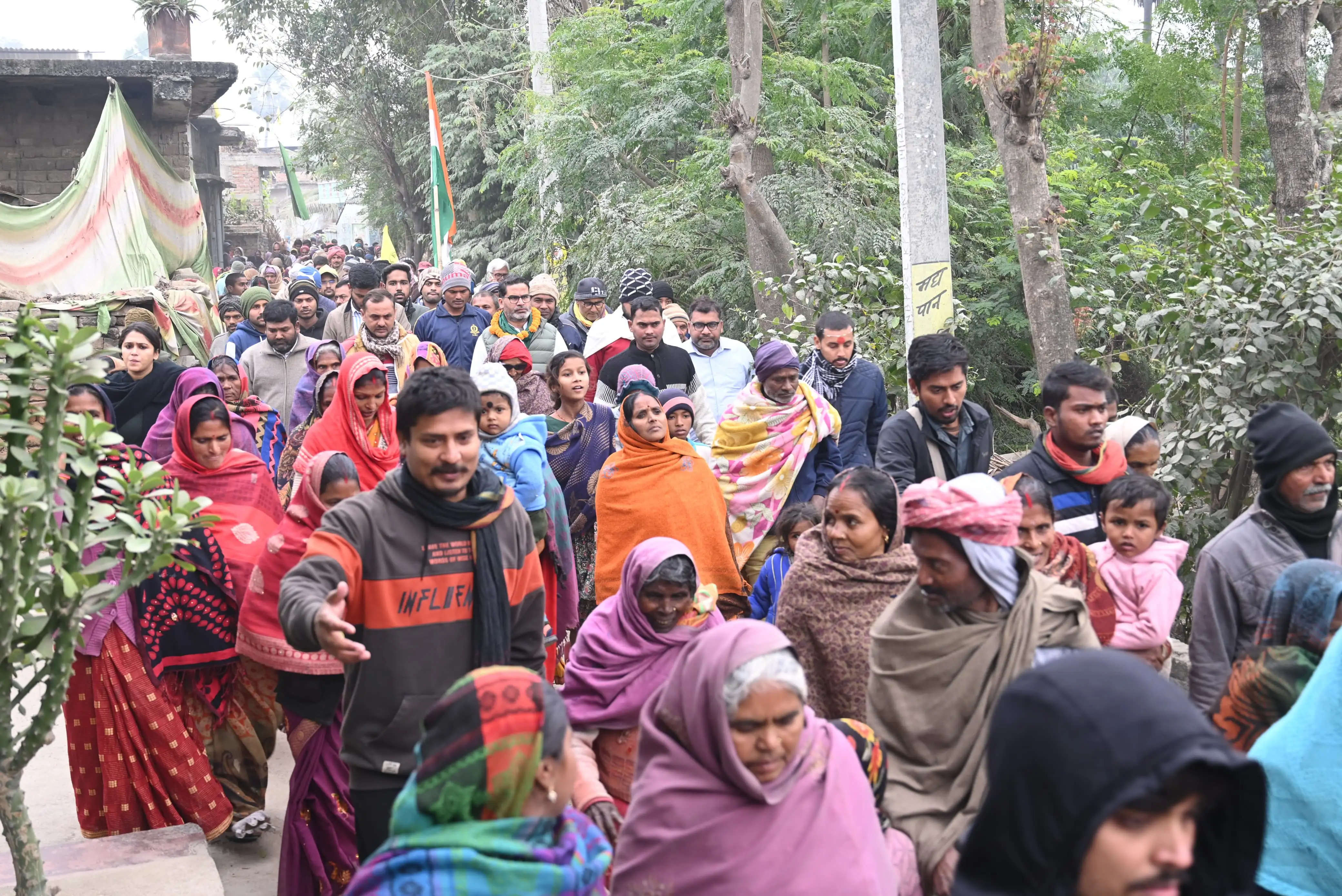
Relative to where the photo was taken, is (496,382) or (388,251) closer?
(496,382)

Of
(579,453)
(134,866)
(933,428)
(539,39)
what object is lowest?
(134,866)

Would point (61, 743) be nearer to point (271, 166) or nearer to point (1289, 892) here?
point (1289, 892)

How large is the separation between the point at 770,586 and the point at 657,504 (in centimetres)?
99

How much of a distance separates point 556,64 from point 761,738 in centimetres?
1293

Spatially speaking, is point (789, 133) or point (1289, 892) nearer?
point (1289, 892)

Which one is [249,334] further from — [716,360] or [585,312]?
[716,360]

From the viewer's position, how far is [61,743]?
Result: 6855 millimetres

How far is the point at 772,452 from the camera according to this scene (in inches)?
263

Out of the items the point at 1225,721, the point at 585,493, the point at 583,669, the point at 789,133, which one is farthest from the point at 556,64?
the point at 1225,721

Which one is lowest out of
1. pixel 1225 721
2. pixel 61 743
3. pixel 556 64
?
pixel 61 743

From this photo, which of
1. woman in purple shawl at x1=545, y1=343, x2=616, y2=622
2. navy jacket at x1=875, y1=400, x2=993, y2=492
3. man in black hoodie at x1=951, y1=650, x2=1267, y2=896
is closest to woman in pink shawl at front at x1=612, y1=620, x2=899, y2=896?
man in black hoodie at x1=951, y1=650, x2=1267, y2=896

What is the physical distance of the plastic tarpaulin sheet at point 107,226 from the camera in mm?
11852

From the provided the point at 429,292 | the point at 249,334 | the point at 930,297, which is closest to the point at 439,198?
the point at 429,292

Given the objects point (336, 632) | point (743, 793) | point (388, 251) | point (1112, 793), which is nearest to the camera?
point (1112, 793)
